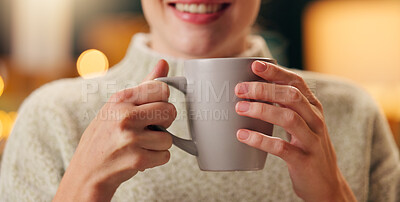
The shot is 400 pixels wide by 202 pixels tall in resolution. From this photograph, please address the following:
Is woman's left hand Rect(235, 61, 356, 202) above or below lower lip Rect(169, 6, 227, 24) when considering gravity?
below

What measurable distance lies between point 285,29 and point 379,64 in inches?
27.2

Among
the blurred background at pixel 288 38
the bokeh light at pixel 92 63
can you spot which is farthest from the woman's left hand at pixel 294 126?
the bokeh light at pixel 92 63

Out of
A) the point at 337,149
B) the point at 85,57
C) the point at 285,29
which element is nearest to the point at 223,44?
the point at 337,149

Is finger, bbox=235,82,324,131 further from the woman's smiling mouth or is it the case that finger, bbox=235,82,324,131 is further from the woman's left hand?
the woman's smiling mouth

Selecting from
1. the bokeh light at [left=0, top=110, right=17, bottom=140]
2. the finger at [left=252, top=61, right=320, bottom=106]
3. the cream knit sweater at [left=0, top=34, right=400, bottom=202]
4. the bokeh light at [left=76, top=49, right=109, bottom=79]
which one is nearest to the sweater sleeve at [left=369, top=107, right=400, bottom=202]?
the cream knit sweater at [left=0, top=34, right=400, bottom=202]

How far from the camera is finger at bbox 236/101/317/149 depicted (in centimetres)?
51

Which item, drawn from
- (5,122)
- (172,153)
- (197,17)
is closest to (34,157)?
(172,153)

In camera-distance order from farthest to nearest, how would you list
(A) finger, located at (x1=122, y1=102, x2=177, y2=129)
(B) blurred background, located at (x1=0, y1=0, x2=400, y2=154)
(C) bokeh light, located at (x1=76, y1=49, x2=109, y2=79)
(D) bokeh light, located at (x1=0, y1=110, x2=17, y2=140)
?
1. (C) bokeh light, located at (x1=76, y1=49, x2=109, y2=79)
2. (B) blurred background, located at (x1=0, y1=0, x2=400, y2=154)
3. (D) bokeh light, located at (x1=0, y1=110, x2=17, y2=140)
4. (A) finger, located at (x1=122, y1=102, x2=177, y2=129)

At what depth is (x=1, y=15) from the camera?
3.70m

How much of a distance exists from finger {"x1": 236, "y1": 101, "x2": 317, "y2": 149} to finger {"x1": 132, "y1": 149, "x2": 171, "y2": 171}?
10cm

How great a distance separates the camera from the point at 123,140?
503mm

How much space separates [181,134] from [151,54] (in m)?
0.17

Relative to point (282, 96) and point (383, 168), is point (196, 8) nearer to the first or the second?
point (282, 96)

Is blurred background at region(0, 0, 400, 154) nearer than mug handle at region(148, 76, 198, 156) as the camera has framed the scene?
No
